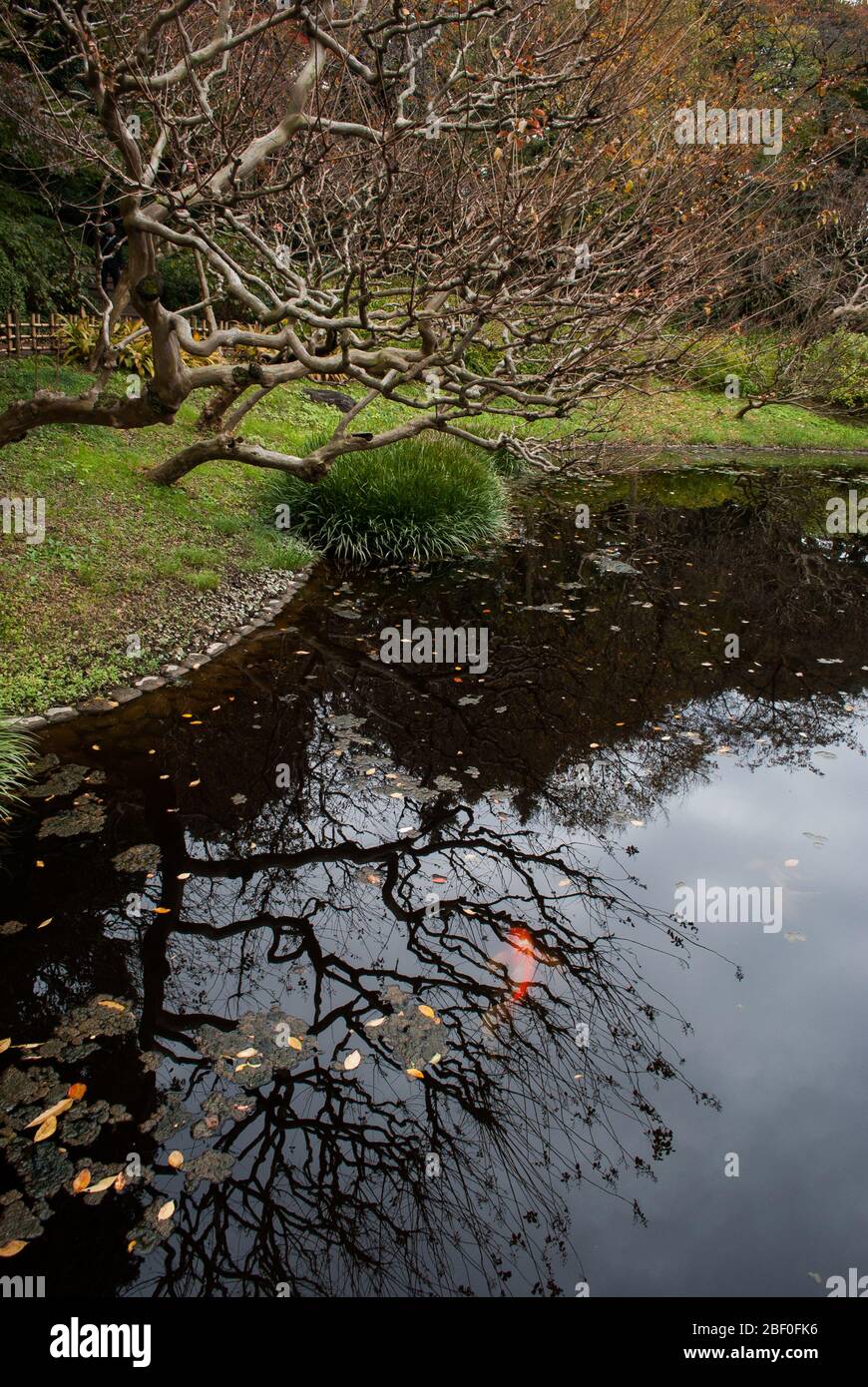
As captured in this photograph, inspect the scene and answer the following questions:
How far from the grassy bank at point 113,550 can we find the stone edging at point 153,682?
122 millimetres

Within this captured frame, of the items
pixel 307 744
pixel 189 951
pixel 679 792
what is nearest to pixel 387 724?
pixel 307 744

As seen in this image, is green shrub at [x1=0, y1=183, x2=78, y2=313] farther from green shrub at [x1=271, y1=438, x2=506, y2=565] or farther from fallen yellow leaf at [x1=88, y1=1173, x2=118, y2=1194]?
fallen yellow leaf at [x1=88, y1=1173, x2=118, y2=1194]

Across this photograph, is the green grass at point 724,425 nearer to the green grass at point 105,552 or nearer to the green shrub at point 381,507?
the green shrub at point 381,507

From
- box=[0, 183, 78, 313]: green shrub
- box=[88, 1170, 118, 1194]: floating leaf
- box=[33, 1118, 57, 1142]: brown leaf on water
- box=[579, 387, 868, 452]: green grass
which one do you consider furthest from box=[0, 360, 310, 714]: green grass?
box=[579, 387, 868, 452]: green grass

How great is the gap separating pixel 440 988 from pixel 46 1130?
1757mm

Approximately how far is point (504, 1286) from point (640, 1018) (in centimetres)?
146

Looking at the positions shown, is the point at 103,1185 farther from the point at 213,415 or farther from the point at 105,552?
the point at 213,415

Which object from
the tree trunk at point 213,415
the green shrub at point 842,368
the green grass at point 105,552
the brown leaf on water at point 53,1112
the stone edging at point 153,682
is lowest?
the brown leaf on water at point 53,1112

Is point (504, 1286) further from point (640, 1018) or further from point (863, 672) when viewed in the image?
point (863, 672)

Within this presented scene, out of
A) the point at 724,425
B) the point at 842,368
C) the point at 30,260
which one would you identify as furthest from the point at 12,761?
the point at 842,368

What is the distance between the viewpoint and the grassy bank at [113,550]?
7.04 meters

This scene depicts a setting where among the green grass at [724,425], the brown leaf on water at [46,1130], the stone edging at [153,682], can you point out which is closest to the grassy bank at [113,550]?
the stone edging at [153,682]

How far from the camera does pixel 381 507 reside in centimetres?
1083
